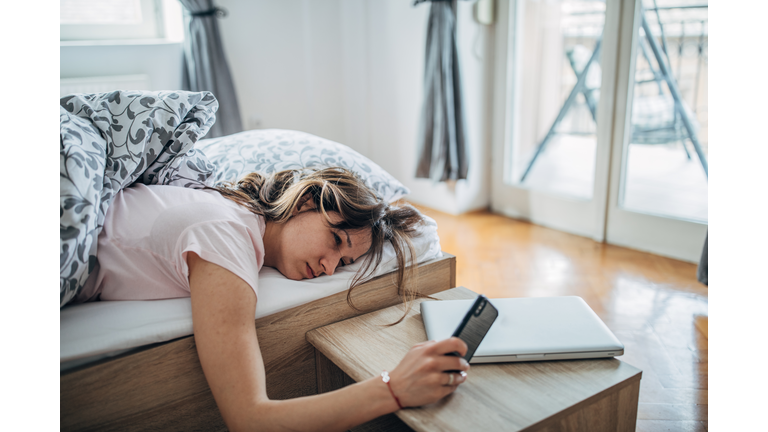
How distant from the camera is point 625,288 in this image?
2070 millimetres

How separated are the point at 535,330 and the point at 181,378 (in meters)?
0.65

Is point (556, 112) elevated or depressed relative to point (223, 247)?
elevated

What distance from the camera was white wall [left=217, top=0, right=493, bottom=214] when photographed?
303cm

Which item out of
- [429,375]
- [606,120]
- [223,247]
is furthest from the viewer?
[606,120]

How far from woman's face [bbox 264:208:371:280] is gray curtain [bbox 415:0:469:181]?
190 centimetres

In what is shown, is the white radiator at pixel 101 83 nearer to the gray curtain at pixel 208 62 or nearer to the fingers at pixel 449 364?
the gray curtain at pixel 208 62

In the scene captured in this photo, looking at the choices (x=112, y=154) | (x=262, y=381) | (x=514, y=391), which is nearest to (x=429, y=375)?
(x=514, y=391)

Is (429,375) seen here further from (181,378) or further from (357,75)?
(357,75)

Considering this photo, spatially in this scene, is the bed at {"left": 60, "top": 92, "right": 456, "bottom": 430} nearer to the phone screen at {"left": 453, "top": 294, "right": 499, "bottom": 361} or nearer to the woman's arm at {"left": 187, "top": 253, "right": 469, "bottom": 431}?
the woman's arm at {"left": 187, "top": 253, "right": 469, "bottom": 431}

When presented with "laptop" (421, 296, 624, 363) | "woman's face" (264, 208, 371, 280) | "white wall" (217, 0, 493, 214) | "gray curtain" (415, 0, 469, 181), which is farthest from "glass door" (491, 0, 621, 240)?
"woman's face" (264, 208, 371, 280)

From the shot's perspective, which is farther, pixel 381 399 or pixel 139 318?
pixel 139 318

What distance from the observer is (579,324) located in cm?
96
